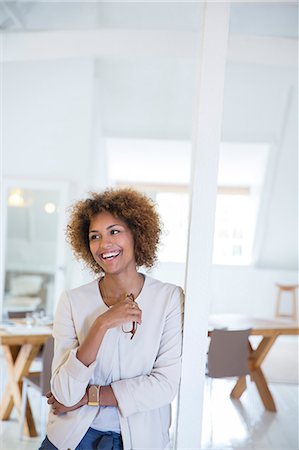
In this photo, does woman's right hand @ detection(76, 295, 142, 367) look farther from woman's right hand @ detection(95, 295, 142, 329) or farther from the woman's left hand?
the woman's left hand

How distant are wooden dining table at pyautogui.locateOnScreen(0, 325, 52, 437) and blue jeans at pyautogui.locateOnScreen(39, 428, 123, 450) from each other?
199cm

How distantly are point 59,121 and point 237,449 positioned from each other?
4102 mm

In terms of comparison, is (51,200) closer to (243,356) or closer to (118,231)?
(243,356)

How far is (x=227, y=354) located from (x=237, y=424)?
0.47 m

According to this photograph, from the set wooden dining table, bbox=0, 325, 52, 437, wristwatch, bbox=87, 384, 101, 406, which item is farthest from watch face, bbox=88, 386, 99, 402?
wooden dining table, bbox=0, 325, 52, 437

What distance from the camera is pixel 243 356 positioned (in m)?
4.17

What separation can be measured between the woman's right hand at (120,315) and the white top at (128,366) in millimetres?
113

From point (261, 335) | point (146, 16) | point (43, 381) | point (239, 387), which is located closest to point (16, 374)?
point (43, 381)

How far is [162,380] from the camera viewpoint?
6.20 feet

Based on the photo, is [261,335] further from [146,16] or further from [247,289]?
[247,289]

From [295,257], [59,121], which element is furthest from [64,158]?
[295,257]

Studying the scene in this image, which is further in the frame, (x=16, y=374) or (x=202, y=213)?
(x=16, y=374)

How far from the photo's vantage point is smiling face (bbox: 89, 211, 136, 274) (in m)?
1.97

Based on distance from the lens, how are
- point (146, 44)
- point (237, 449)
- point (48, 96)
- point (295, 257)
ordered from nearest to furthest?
point (237, 449), point (146, 44), point (48, 96), point (295, 257)
